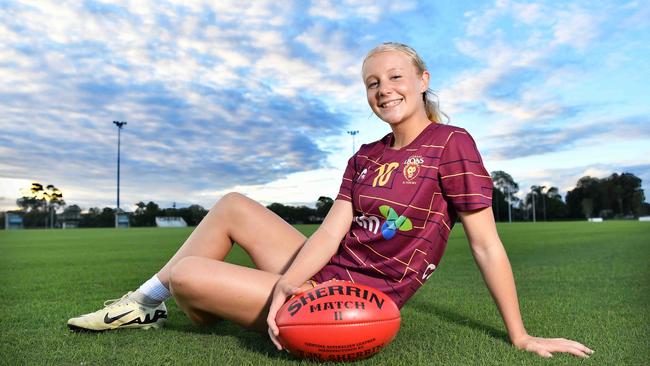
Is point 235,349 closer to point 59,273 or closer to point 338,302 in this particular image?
point 338,302

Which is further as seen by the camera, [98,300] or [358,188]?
[98,300]

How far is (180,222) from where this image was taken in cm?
5847

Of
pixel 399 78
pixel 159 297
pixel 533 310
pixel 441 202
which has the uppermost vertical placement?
pixel 399 78

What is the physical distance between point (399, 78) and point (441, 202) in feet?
2.07

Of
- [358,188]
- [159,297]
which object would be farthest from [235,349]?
[358,188]

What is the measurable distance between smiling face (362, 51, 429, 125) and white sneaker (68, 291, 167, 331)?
179 cm

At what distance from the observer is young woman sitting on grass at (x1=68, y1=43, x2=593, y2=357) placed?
8.53 ft

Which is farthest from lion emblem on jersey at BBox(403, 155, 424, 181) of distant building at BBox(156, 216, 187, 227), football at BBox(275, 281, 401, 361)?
distant building at BBox(156, 216, 187, 227)

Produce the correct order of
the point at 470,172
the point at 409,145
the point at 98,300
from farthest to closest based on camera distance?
the point at 98,300 → the point at 409,145 → the point at 470,172

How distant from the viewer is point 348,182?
9.46 ft

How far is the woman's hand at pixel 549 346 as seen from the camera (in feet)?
8.46

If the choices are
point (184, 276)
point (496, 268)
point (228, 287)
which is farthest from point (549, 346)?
point (184, 276)

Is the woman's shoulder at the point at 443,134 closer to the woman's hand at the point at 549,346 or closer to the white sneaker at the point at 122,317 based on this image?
the woman's hand at the point at 549,346

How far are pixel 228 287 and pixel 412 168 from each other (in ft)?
3.43
